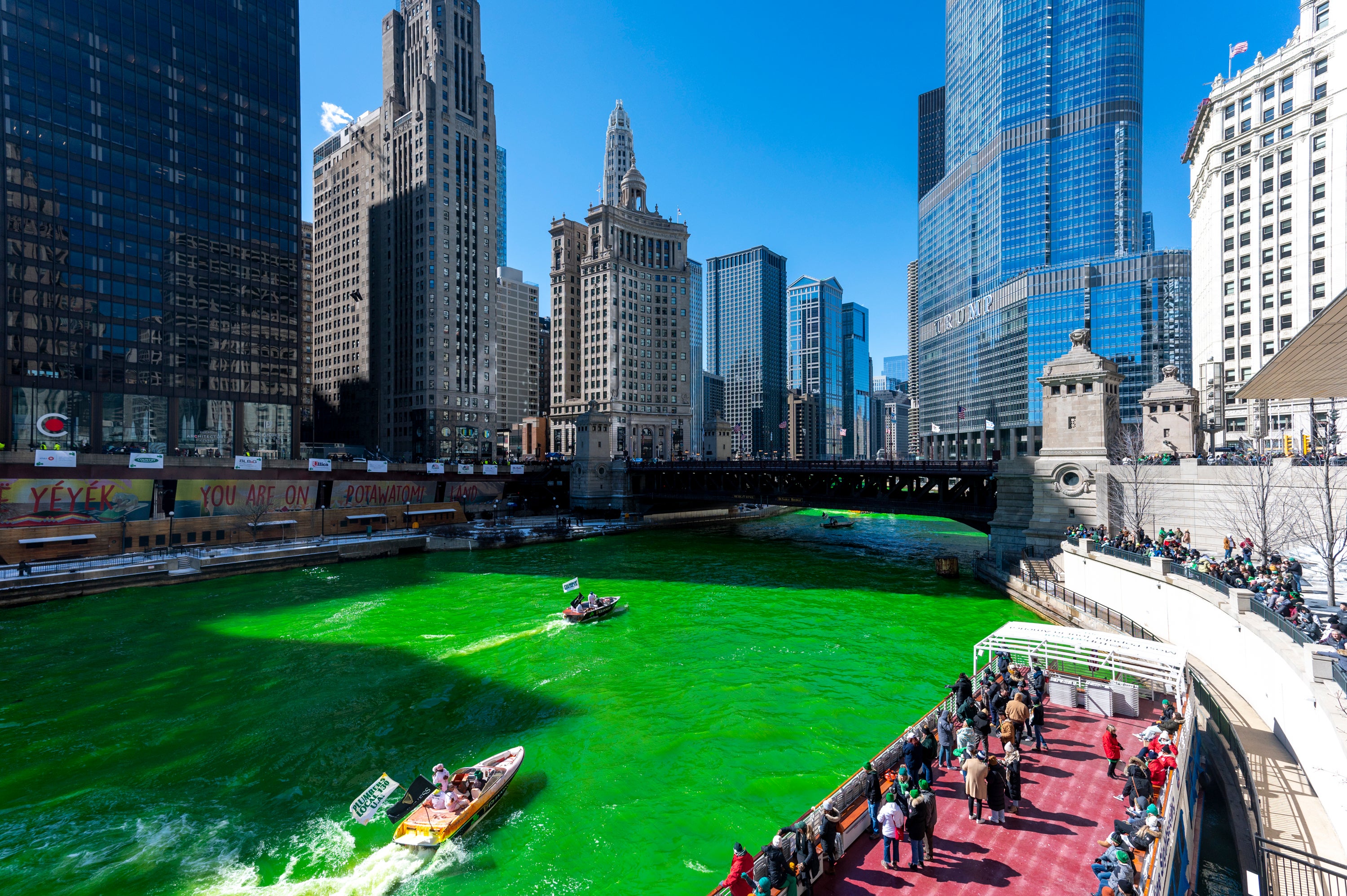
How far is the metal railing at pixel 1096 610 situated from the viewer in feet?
103

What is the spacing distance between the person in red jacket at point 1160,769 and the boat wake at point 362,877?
17.4 m

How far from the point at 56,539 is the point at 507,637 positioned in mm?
45598

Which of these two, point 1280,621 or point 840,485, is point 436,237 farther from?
point 1280,621

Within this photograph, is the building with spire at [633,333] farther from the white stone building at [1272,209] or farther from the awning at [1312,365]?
the awning at [1312,365]

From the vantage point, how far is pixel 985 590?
160 feet

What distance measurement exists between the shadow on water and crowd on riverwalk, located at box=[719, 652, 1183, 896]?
36.6 feet

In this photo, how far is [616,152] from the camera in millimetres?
185250

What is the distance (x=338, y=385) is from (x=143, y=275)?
7165cm

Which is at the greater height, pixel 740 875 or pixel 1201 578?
pixel 1201 578

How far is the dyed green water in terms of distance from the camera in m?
17.2

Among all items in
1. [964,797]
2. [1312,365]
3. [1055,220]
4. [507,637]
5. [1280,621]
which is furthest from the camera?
[1055,220]

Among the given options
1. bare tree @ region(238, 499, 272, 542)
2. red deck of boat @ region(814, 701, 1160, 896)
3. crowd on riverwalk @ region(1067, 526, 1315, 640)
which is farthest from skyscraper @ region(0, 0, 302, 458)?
crowd on riverwalk @ region(1067, 526, 1315, 640)

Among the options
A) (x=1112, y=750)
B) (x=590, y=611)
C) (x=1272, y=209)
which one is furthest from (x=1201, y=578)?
(x=1272, y=209)

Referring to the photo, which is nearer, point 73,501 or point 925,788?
point 925,788
